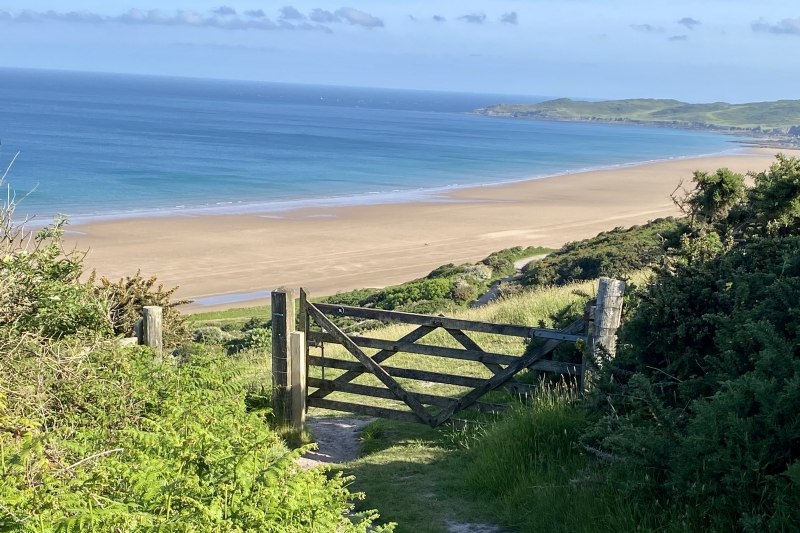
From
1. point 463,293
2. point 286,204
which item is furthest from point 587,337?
point 286,204

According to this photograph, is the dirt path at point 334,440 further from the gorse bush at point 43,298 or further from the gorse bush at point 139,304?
the gorse bush at point 139,304

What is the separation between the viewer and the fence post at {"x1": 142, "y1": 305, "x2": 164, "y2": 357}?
843 cm

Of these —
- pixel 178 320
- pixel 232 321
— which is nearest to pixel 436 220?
pixel 232 321

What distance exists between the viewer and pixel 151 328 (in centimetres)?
848

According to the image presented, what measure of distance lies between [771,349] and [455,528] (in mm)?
2809

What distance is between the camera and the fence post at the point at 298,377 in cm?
865

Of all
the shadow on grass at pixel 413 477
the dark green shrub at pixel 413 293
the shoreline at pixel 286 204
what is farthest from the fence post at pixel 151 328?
the shoreline at pixel 286 204

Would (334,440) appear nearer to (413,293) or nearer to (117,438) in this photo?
(117,438)

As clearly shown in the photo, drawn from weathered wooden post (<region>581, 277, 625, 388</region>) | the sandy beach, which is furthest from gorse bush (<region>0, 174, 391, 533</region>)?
the sandy beach

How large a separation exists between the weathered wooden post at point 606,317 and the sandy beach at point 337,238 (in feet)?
68.8

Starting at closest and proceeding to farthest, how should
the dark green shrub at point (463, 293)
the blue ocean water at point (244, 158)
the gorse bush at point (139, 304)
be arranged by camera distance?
the gorse bush at point (139, 304) → the dark green shrub at point (463, 293) → the blue ocean water at point (244, 158)

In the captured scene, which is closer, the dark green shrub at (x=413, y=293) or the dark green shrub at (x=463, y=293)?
the dark green shrub at (x=413, y=293)

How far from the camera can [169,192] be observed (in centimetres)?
5384

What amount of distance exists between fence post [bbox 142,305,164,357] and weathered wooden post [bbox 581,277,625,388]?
4.52 meters
